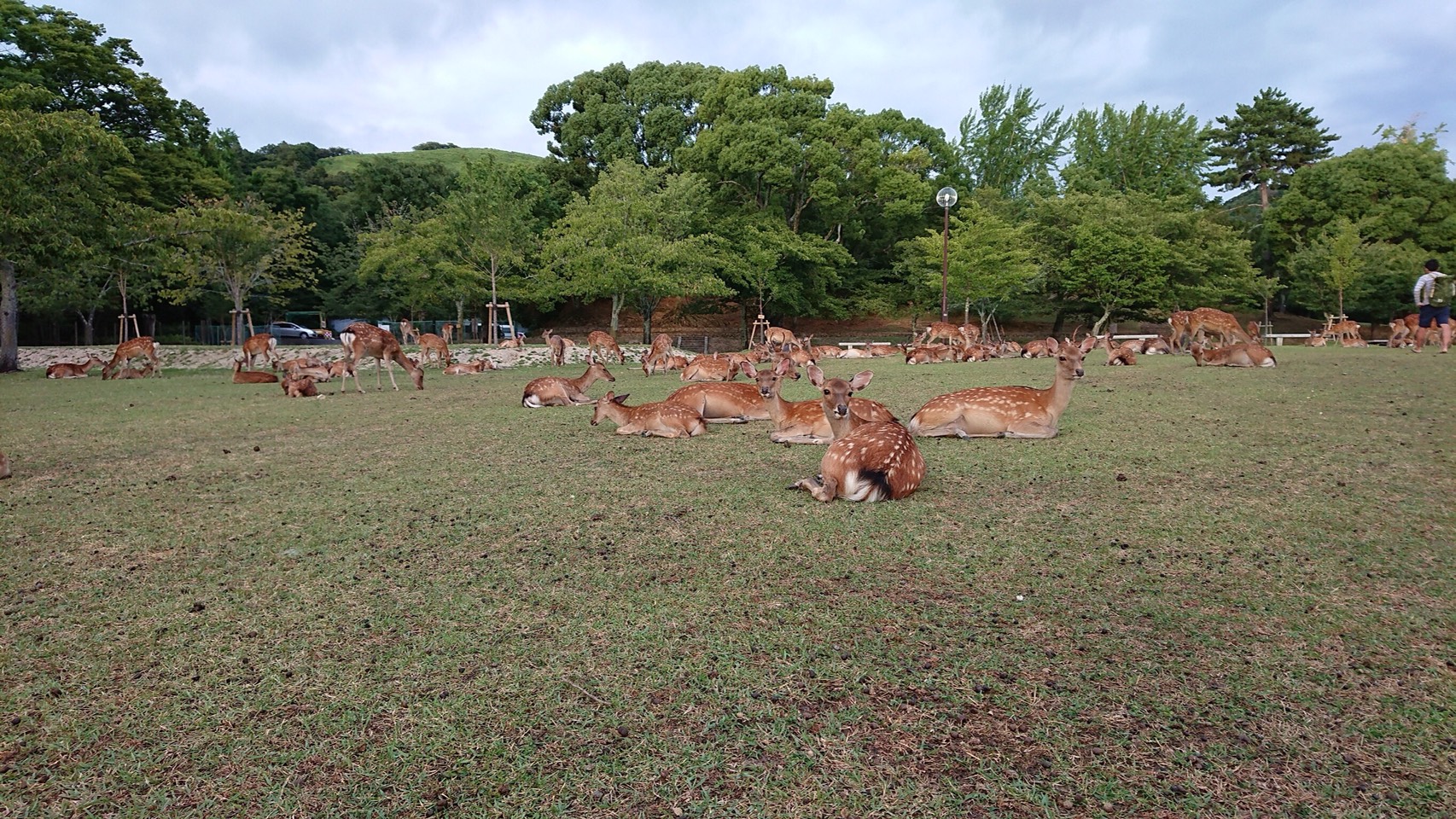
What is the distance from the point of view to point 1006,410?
21.1 feet

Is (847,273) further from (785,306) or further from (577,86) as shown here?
(577,86)

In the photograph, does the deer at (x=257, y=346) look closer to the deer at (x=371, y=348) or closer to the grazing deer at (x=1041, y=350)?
the deer at (x=371, y=348)

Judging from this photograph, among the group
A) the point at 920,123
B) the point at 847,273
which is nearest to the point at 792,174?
the point at 847,273

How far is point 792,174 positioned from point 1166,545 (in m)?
30.7

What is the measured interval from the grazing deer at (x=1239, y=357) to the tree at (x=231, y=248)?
2356 cm

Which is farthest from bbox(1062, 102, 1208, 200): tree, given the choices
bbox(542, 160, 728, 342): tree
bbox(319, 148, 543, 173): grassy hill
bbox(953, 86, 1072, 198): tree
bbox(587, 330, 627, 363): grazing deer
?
bbox(319, 148, 543, 173): grassy hill

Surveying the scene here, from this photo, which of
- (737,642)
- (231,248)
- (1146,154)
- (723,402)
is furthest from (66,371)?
(1146,154)

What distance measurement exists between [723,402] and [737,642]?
17.2 feet

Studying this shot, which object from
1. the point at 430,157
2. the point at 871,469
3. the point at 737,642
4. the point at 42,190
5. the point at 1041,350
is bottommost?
the point at 737,642

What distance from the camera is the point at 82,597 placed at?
118 inches

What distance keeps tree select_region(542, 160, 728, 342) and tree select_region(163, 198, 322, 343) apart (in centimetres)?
916

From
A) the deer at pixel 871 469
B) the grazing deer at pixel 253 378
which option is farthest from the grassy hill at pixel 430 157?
the deer at pixel 871 469

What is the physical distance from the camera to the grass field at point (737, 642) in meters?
1.81

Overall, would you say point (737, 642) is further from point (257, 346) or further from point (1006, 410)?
point (257, 346)
